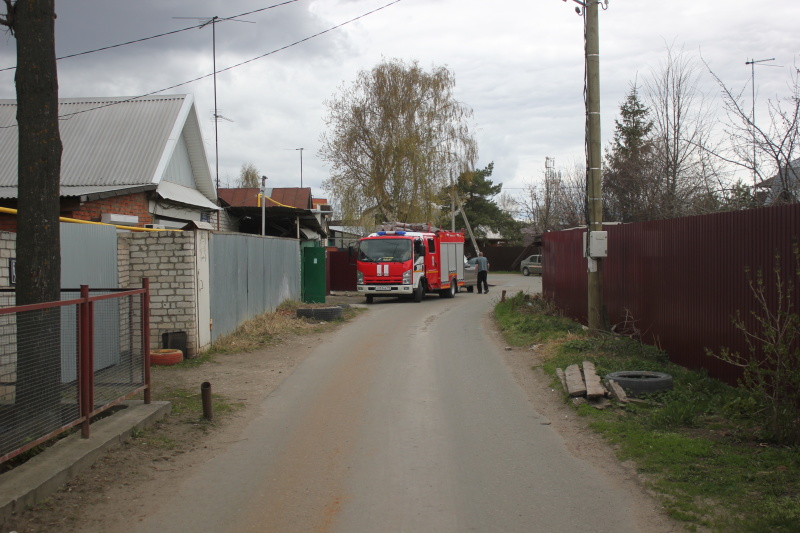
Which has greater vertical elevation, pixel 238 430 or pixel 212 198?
pixel 212 198

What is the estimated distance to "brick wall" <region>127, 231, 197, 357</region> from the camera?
12.2 m

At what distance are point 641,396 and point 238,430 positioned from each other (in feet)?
15.6

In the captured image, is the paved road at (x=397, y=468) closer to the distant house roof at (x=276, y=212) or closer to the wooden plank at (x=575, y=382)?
the wooden plank at (x=575, y=382)

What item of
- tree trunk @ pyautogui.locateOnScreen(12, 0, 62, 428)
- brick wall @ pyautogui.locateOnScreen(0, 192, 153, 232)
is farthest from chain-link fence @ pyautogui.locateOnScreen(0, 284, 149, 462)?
brick wall @ pyautogui.locateOnScreen(0, 192, 153, 232)

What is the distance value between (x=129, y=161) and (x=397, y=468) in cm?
1469

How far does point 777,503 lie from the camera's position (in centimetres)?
493

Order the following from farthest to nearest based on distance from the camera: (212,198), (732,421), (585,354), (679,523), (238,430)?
(212,198) < (585,354) < (238,430) < (732,421) < (679,523)

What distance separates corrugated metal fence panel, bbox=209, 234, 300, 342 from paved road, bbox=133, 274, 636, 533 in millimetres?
3639

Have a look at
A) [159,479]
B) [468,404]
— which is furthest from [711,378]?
[159,479]

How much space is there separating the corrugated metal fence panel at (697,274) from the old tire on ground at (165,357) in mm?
7542

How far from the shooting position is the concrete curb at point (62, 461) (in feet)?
16.5

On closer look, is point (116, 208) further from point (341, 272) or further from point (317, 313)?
point (341, 272)

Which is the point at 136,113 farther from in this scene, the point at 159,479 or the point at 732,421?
the point at 732,421

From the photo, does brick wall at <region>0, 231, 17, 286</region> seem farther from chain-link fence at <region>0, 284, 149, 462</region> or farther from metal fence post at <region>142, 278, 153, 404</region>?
metal fence post at <region>142, 278, 153, 404</region>
